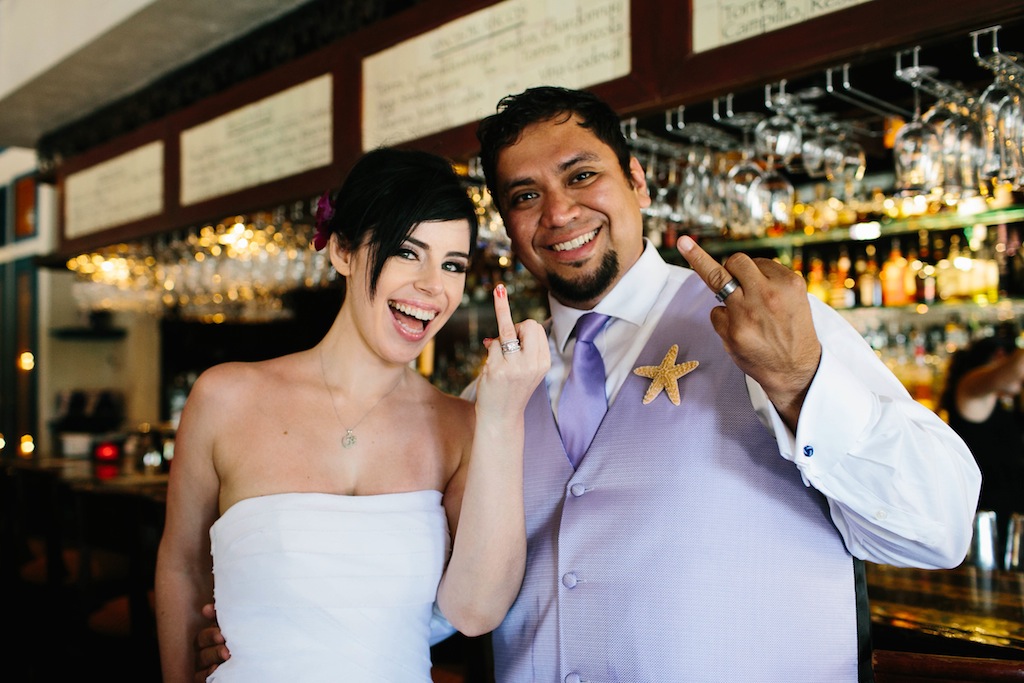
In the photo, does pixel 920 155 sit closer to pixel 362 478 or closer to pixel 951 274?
pixel 362 478

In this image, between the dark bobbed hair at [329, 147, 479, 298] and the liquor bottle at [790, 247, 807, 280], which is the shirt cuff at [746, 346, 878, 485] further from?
the liquor bottle at [790, 247, 807, 280]

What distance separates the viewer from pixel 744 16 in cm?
224

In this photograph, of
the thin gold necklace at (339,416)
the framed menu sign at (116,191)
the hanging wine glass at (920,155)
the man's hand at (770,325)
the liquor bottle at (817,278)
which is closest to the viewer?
the man's hand at (770,325)

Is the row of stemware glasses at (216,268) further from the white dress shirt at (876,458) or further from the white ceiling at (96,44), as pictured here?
the white dress shirt at (876,458)

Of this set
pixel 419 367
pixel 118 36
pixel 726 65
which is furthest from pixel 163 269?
pixel 726 65

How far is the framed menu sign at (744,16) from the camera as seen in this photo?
2079 mm

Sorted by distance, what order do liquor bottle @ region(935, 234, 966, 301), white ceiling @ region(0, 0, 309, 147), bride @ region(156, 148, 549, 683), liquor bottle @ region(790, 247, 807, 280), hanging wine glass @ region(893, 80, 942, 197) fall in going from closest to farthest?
1. bride @ region(156, 148, 549, 683)
2. hanging wine glass @ region(893, 80, 942, 197)
3. liquor bottle @ region(935, 234, 966, 301)
4. white ceiling @ region(0, 0, 309, 147)
5. liquor bottle @ region(790, 247, 807, 280)

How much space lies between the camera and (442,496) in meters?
1.76

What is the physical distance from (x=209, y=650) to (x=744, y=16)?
6.59ft

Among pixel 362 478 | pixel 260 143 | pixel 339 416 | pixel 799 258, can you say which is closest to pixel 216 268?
pixel 260 143

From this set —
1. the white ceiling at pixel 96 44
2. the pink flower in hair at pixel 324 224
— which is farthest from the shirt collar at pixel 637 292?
the white ceiling at pixel 96 44

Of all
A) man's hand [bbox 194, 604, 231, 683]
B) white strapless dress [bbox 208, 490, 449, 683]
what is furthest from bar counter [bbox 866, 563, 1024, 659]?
man's hand [bbox 194, 604, 231, 683]

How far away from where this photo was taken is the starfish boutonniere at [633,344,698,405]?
1.50m

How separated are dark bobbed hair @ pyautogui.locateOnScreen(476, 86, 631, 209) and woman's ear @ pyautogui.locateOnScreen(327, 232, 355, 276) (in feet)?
1.20
